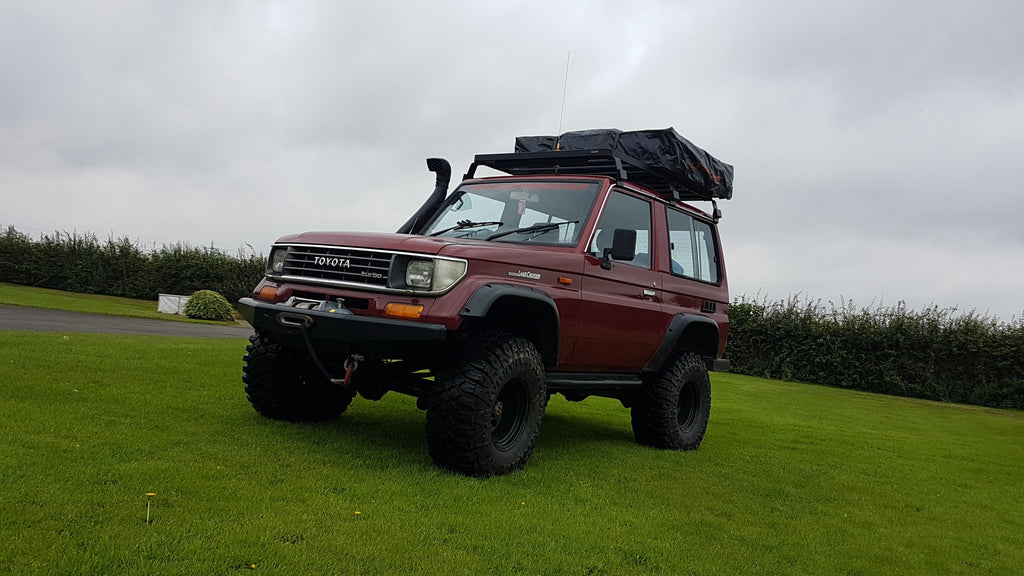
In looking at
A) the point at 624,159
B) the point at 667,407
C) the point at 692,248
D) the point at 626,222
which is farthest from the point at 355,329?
the point at 692,248

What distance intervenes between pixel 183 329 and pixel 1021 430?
16.2 meters

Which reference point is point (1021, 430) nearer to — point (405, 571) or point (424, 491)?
point (424, 491)

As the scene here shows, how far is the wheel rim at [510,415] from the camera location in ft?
17.7

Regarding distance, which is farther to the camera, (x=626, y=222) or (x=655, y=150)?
(x=655, y=150)

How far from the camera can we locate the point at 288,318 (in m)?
4.95

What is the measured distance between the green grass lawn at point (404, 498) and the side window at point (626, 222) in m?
1.67

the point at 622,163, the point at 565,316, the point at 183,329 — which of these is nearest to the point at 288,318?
the point at 565,316

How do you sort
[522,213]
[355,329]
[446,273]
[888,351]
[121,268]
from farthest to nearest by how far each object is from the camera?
[121,268] < [888,351] < [522,213] < [446,273] < [355,329]

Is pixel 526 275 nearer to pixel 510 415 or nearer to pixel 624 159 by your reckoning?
pixel 510 415

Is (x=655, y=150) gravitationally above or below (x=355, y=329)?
above

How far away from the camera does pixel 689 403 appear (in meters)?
7.77

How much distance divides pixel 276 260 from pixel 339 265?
0.80m

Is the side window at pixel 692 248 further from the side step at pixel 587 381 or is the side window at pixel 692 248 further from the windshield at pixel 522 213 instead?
the windshield at pixel 522 213

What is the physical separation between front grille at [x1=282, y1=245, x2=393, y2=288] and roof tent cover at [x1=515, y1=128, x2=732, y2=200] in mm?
2520
